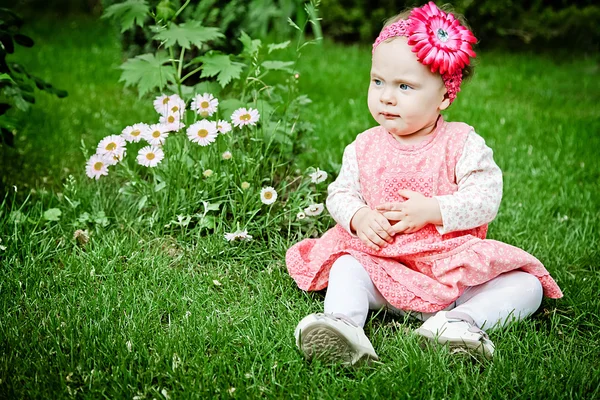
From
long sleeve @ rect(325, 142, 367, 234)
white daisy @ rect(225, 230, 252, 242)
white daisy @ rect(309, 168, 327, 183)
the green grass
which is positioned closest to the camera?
the green grass

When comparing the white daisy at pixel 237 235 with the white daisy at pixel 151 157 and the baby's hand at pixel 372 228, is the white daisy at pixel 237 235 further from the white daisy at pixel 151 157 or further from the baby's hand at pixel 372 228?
the baby's hand at pixel 372 228

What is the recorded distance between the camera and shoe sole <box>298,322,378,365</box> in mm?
1980

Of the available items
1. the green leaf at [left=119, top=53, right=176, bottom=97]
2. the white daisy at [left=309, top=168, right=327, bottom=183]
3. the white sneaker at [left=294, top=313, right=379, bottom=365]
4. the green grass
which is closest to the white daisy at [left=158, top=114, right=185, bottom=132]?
the green leaf at [left=119, top=53, right=176, bottom=97]

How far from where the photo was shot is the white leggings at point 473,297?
7.25ft

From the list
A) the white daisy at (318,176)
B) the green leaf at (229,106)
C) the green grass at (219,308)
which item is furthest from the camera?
the green leaf at (229,106)

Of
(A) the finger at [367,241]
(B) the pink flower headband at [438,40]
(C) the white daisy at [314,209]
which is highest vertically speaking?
(B) the pink flower headband at [438,40]

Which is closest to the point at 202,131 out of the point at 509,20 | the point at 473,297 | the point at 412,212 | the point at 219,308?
the point at 219,308

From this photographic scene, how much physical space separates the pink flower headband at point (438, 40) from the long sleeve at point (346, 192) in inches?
16.5

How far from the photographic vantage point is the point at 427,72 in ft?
7.35

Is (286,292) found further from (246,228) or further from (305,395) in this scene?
(305,395)

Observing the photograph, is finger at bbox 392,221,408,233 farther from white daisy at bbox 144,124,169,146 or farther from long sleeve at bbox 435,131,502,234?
white daisy at bbox 144,124,169,146

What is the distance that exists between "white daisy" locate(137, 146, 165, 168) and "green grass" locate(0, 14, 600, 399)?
11.5 inches

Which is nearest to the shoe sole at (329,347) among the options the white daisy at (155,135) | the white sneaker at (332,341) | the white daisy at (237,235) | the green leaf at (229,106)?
the white sneaker at (332,341)

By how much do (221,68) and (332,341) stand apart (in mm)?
1394
